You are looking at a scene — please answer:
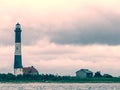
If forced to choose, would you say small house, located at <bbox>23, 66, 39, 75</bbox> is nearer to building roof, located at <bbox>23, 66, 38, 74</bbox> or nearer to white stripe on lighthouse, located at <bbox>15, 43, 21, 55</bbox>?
building roof, located at <bbox>23, 66, 38, 74</bbox>

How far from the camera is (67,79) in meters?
182

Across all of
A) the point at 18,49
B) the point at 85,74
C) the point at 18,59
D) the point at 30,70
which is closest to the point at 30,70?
the point at 30,70

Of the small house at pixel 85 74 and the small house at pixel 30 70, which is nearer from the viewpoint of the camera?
the small house at pixel 85 74

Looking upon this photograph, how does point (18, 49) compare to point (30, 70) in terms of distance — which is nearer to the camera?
point (18, 49)

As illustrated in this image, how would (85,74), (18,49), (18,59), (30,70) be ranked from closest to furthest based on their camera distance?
(18,59)
(18,49)
(85,74)
(30,70)

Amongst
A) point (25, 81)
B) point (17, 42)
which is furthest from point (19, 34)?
point (25, 81)

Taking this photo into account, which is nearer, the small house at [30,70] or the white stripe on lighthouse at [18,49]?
the white stripe on lighthouse at [18,49]

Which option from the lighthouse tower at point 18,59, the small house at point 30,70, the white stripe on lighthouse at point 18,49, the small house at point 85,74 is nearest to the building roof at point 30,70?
the small house at point 30,70

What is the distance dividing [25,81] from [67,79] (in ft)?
46.9

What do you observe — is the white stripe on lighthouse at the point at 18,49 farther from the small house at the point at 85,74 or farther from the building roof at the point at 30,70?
the small house at the point at 85,74

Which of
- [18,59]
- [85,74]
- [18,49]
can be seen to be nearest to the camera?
[18,59]

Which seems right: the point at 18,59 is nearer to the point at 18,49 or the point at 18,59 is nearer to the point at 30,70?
the point at 18,49

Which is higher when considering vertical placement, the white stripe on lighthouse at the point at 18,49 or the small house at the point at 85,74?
the white stripe on lighthouse at the point at 18,49

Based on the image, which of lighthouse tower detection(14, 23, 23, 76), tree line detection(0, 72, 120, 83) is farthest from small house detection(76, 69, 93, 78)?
lighthouse tower detection(14, 23, 23, 76)
